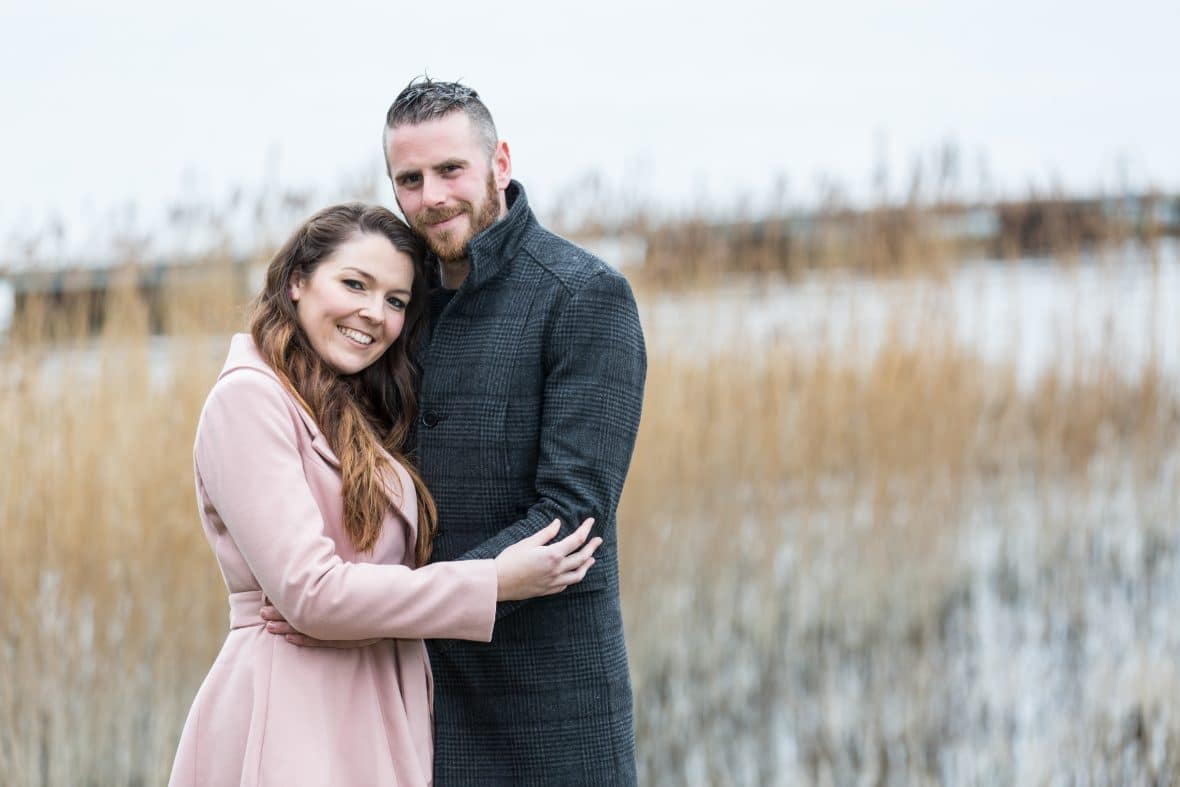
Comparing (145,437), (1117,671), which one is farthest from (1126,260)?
(145,437)

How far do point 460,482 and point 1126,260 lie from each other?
11.5ft

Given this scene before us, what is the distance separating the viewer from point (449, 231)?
149 centimetres

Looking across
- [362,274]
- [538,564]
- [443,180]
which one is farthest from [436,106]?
[538,564]

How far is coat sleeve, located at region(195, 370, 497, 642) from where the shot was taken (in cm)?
129

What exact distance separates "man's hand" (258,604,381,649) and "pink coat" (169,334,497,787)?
0.03 feet

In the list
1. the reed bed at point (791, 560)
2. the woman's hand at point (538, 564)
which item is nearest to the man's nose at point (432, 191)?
the woman's hand at point (538, 564)

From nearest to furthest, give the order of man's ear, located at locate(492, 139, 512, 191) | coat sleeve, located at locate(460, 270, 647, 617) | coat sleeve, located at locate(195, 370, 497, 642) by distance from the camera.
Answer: coat sleeve, located at locate(195, 370, 497, 642) < coat sleeve, located at locate(460, 270, 647, 617) < man's ear, located at locate(492, 139, 512, 191)

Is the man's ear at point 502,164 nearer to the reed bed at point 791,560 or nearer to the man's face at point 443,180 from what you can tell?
the man's face at point 443,180

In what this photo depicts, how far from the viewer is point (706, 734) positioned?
3189mm

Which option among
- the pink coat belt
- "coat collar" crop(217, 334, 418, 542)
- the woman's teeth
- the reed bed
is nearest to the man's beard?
the woman's teeth

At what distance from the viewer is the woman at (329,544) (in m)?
1.30

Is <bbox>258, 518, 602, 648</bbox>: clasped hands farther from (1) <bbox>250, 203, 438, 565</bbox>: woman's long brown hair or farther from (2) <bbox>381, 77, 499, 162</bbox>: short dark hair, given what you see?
(2) <bbox>381, 77, 499, 162</bbox>: short dark hair

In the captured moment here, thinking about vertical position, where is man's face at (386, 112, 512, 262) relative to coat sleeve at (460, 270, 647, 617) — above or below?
above

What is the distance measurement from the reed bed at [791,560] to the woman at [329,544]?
58.1 inches
